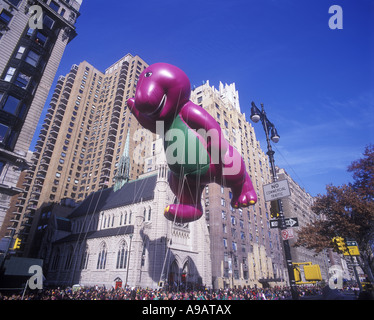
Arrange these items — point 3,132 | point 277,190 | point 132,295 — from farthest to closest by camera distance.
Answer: point 3,132, point 132,295, point 277,190

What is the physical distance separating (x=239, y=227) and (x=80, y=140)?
55.3 metres

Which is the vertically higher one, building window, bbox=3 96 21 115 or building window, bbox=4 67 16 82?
building window, bbox=4 67 16 82

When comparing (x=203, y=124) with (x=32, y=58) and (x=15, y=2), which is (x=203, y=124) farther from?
(x=15, y=2)

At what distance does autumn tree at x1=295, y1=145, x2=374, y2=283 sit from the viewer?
56.2 ft

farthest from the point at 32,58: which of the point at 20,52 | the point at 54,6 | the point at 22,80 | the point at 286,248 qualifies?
the point at 286,248

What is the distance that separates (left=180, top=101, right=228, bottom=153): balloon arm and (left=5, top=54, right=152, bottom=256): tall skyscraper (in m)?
51.9

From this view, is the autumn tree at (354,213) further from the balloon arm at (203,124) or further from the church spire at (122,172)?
the church spire at (122,172)

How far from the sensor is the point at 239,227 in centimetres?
4278

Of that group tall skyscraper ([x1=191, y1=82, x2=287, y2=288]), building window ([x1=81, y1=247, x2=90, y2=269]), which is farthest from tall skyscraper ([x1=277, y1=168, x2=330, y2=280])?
building window ([x1=81, y1=247, x2=90, y2=269])

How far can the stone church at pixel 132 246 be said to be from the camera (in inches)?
1081

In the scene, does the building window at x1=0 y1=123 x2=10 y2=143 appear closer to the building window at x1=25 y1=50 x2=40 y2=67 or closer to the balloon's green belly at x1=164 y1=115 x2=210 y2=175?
Result: the building window at x1=25 y1=50 x2=40 y2=67

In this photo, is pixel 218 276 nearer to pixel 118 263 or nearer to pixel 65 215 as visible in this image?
pixel 118 263
